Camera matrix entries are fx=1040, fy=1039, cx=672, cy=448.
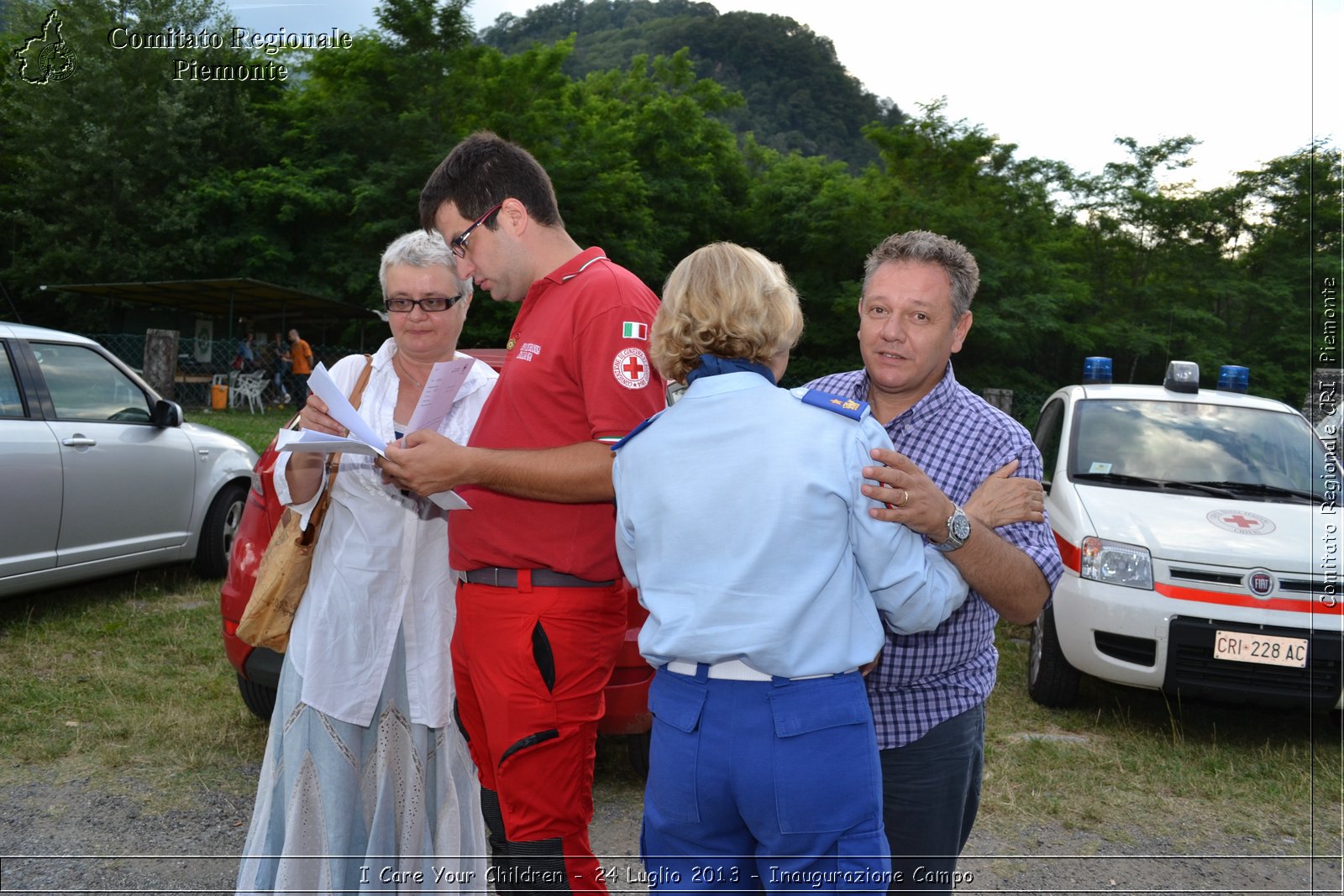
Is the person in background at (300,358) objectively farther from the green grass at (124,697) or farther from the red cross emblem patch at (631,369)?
the red cross emblem patch at (631,369)

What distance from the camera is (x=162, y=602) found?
688cm

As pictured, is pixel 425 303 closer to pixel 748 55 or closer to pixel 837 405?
pixel 837 405

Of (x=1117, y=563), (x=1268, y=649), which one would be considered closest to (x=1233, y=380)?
(x=1117, y=563)

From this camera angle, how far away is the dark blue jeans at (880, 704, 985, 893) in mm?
2117

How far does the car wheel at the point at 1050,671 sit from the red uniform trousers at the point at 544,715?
12.3 feet

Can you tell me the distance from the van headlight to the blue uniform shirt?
3.75 m

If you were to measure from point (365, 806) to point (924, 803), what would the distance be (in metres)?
1.59

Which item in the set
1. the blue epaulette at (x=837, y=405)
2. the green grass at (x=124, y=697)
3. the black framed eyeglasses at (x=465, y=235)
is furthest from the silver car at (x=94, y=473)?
the blue epaulette at (x=837, y=405)

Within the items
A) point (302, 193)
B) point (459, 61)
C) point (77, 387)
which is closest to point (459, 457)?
Answer: point (77, 387)

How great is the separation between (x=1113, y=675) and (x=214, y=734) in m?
4.31

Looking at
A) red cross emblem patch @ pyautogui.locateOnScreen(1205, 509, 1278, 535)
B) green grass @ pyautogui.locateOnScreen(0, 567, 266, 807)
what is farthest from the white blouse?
red cross emblem patch @ pyautogui.locateOnScreen(1205, 509, 1278, 535)

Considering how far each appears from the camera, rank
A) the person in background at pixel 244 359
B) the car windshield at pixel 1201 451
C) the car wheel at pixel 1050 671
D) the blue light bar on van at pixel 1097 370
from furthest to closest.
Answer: the person in background at pixel 244 359 → the blue light bar on van at pixel 1097 370 → the car windshield at pixel 1201 451 → the car wheel at pixel 1050 671

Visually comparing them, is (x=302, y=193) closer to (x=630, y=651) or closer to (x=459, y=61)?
(x=459, y=61)

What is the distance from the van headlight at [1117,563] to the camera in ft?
16.9
